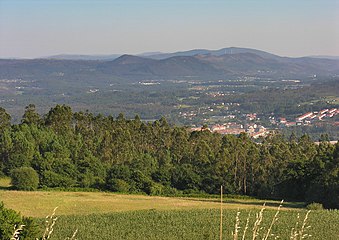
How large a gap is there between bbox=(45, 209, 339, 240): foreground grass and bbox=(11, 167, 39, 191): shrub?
15.3 m

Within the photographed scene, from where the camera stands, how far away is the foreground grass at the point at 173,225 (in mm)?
22422

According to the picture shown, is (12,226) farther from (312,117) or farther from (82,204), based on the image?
(312,117)

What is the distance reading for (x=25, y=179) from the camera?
41.6m

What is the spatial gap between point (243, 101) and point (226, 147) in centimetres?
14084

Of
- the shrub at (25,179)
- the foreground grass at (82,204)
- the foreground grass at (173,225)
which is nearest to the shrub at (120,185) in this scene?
the foreground grass at (82,204)

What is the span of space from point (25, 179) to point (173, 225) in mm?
20841

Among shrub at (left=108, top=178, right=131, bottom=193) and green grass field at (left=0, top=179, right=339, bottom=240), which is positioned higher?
green grass field at (left=0, top=179, right=339, bottom=240)

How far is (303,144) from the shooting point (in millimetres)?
58125

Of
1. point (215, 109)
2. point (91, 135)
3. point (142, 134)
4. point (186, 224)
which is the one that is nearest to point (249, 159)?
point (142, 134)

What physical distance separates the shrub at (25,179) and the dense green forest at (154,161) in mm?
83

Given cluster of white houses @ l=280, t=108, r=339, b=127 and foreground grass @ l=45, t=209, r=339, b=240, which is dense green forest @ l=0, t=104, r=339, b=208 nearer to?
foreground grass @ l=45, t=209, r=339, b=240

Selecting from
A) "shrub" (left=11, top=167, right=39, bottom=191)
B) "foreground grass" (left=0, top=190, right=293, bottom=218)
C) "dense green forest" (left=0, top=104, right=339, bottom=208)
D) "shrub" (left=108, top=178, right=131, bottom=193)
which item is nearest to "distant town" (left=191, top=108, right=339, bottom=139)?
"dense green forest" (left=0, top=104, right=339, bottom=208)

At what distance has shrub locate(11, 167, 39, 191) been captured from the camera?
41594 mm

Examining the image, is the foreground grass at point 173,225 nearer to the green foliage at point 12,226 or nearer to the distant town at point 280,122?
the green foliage at point 12,226
